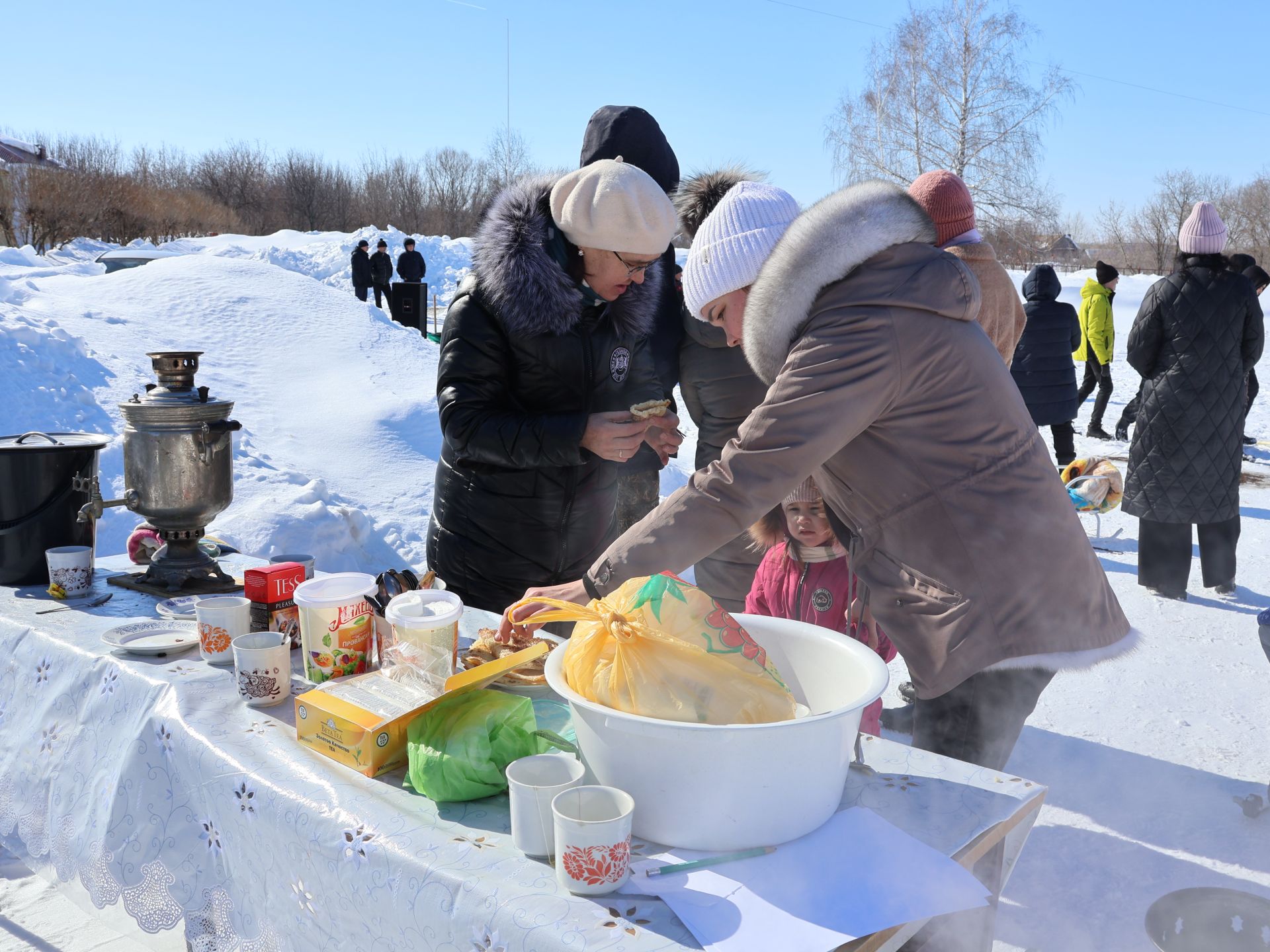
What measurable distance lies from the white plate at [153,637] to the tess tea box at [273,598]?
148 mm

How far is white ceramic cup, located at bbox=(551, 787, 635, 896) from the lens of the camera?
1.10 metres

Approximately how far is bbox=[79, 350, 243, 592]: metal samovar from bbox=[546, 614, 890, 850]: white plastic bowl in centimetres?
146

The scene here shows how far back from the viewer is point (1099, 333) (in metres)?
9.11

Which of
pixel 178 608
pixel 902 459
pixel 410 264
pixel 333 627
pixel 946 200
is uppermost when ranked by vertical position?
pixel 410 264

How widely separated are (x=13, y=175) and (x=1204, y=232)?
27.1m

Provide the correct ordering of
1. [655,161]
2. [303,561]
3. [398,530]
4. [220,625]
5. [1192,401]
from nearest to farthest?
[220,625], [303,561], [655,161], [1192,401], [398,530]

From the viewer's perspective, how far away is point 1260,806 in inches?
110

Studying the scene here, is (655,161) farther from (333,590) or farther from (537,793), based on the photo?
(537,793)

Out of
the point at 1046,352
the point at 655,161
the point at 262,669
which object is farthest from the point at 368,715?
the point at 1046,352

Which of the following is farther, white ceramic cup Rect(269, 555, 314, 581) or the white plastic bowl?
white ceramic cup Rect(269, 555, 314, 581)

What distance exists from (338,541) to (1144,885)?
4.08 metres

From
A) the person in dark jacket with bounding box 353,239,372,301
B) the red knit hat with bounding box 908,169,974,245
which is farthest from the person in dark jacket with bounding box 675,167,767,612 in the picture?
the person in dark jacket with bounding box 353,239,372,301

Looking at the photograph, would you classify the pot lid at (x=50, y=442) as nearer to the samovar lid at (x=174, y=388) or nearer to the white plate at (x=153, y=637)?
the samovar lid at (x=174, y=388)

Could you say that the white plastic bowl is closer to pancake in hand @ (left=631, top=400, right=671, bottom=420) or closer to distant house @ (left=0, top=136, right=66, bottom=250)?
pancake in hand @ (left=631, top=400, right=671, bottom=420)
